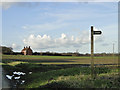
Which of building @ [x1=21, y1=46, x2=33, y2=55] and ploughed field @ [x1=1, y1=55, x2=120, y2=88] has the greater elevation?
building @ [x1=21, y1=46, x2=33, y2=55]

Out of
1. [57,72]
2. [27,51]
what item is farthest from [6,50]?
[57,72]

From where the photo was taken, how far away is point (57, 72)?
9.42 m

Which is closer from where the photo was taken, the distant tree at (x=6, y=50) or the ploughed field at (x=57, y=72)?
the ploughed field at (x=57, y=72)

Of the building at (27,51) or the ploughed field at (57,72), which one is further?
the building at (27,51)

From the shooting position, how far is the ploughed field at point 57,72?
26.2 ft

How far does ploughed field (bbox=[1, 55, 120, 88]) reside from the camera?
7.98 metres

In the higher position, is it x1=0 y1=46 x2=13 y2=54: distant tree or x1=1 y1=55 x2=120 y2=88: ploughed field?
x1=0 y1=46 x2=13 y2=54: distant tree

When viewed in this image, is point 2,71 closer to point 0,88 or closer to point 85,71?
point 0,88

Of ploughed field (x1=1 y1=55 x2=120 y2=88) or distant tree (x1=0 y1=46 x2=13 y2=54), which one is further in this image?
distant tree (x1=0 y1=46 x2=13 y2=54)

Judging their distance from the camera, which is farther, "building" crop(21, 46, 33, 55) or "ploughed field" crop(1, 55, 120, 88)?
"building" crop(21, 46, 33, 55)

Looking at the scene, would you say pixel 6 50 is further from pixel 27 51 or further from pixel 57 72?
pixel 57 72

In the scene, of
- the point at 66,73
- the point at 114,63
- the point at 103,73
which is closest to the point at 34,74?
the point at 66,73

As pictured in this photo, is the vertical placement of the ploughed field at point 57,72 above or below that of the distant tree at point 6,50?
below

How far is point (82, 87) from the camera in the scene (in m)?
7.65
